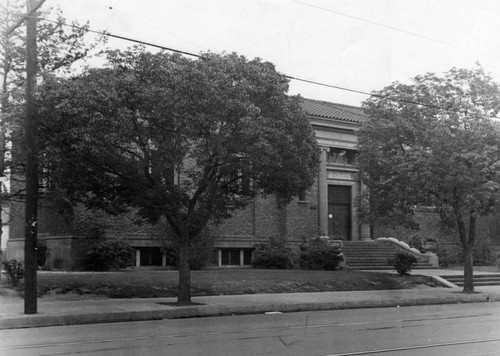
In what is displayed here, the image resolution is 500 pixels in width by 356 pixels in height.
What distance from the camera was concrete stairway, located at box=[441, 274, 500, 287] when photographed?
27.9m

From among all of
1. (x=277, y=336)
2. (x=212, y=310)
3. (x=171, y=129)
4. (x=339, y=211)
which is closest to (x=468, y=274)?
(x=212, y=310)

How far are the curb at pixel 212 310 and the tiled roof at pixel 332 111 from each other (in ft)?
46.9

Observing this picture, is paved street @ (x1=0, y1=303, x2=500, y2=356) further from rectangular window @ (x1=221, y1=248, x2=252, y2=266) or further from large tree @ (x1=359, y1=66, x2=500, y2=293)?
rectangular window @ (x1=221, y1=248, x2=252, y2=266)

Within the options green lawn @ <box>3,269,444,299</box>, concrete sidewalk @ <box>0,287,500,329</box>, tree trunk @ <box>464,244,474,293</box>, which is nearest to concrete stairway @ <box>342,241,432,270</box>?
green lawn @ <box>3,269,444,299</box>

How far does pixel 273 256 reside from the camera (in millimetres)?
30062

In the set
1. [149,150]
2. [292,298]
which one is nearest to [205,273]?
[292,298]

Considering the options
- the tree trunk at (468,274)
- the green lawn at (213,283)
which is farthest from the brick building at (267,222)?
the tree trunk at (468,274)

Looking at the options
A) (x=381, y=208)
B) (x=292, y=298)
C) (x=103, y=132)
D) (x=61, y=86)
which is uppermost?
(x=61, y=86)

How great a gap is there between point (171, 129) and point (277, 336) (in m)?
6.56

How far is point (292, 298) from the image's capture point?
20.1 meters

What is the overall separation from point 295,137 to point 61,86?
6.14 m

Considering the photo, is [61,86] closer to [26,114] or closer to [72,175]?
[26,114]

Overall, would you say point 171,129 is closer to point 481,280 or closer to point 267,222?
point 267,222

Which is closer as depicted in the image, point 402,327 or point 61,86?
point 402,327
